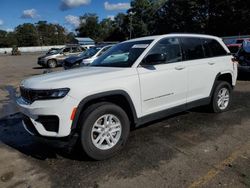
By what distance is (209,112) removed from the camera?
21.4 feet

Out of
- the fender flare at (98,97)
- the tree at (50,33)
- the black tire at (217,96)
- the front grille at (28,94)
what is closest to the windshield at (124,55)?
the fender flare at (98,97)

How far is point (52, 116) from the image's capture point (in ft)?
12.7

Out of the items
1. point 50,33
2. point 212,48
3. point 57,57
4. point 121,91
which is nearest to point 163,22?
point 57,57

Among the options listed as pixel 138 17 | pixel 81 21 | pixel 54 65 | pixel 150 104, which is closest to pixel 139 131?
pixel 150 104

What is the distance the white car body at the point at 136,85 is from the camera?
12.8 ft

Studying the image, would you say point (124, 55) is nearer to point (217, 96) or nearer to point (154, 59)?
point (154, 59)

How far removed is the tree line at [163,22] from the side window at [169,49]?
44.7 m

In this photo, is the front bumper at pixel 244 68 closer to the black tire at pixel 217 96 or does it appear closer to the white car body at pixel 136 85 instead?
the black tire at pixel 217 96

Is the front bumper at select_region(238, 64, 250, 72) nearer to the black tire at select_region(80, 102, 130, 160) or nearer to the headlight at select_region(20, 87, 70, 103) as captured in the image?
the black tire at select_region(80, 102, 130, 160)

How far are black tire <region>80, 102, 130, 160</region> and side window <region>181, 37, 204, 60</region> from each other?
1.94 metres

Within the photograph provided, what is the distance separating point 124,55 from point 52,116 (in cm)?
195

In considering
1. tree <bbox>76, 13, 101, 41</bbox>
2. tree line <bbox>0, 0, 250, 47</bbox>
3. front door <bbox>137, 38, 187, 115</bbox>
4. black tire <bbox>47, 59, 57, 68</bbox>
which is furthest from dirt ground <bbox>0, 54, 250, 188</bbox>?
tree <bbox>76, 13, 101, 41</bbox>

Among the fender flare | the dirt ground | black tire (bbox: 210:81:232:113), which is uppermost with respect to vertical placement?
the fender flare

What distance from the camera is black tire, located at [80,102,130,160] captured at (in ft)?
13.1
